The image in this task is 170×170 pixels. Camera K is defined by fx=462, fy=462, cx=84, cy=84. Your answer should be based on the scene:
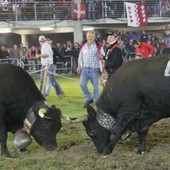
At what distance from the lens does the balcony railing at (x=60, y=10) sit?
27.1 metres

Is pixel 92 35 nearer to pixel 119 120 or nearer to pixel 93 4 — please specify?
pixel 119 120

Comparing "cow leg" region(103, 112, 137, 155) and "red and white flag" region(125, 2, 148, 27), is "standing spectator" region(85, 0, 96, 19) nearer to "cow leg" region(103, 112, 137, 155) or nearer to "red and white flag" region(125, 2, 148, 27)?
"red and white flag" region(125, 2, 148, 27)

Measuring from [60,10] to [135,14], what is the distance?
4.74 meters

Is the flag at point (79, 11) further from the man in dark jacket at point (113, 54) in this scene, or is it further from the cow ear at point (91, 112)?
the cow ear at point (91, 112)

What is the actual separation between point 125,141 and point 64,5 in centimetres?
2105

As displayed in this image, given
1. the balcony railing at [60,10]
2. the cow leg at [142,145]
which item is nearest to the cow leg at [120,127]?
the cow leg at [142,145]

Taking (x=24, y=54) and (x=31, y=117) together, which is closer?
(x=31, y=117)

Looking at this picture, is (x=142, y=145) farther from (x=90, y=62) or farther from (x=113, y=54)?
(x=90, y=62)

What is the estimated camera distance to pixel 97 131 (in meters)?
7.09

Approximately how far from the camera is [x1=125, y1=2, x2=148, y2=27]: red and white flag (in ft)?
86.0

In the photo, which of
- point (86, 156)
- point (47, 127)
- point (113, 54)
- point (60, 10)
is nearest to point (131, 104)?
point (86, 156)

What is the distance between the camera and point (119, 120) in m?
6.83

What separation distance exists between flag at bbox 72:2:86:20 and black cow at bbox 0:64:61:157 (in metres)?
20.7

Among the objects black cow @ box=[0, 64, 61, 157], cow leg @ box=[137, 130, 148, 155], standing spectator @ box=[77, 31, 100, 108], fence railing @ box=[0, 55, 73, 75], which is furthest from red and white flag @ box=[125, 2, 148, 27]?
black cow @ box=[0, 64, 61, 157]
